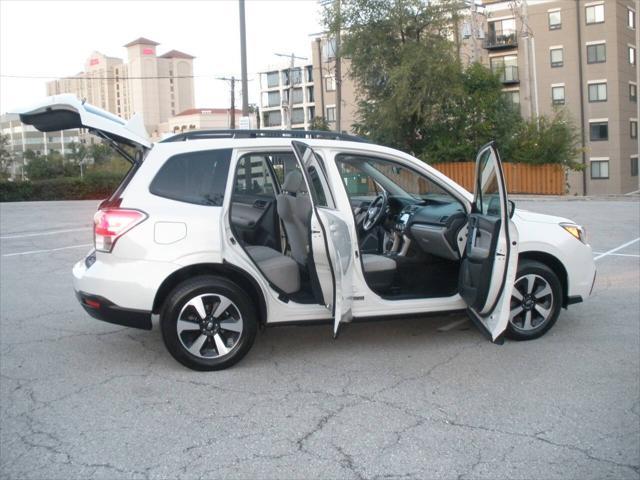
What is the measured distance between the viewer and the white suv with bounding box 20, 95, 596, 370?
513 centimetres

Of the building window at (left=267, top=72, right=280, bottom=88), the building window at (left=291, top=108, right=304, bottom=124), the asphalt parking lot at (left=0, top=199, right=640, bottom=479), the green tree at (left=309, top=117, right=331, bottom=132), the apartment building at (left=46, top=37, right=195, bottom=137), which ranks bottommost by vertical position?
the asphalt parking lot at (left=0, top=199, right=640, bottom=479)

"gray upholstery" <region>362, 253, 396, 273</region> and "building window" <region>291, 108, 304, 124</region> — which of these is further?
"building window" <region>291, 108, 304, 124</region>

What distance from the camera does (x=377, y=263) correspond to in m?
5.71

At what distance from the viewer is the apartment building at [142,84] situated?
110 metres

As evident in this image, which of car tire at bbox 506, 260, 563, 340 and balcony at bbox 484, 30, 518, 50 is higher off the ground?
balcony at bbox 484, 30, 518, 50

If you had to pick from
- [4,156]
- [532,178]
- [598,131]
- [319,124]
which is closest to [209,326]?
[532,178]

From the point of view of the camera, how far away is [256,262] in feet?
18.0

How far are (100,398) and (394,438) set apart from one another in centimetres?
210

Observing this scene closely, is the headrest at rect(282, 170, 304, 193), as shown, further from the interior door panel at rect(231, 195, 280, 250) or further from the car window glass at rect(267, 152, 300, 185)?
the interior door panel at rect(231, 195, 280, 250)

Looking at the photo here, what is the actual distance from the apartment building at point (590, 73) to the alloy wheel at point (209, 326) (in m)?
46.6

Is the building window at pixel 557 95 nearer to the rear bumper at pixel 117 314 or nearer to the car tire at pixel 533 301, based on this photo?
the car tire at pixel 533 301

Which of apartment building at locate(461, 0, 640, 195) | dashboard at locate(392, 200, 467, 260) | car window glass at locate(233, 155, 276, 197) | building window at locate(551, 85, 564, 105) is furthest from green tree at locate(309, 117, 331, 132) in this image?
dashboard at locate(392, 200, 467, 260)

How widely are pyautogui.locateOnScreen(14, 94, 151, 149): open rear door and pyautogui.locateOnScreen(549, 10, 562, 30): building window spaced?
50.8m

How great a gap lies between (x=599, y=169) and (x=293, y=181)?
49524 millimetres
